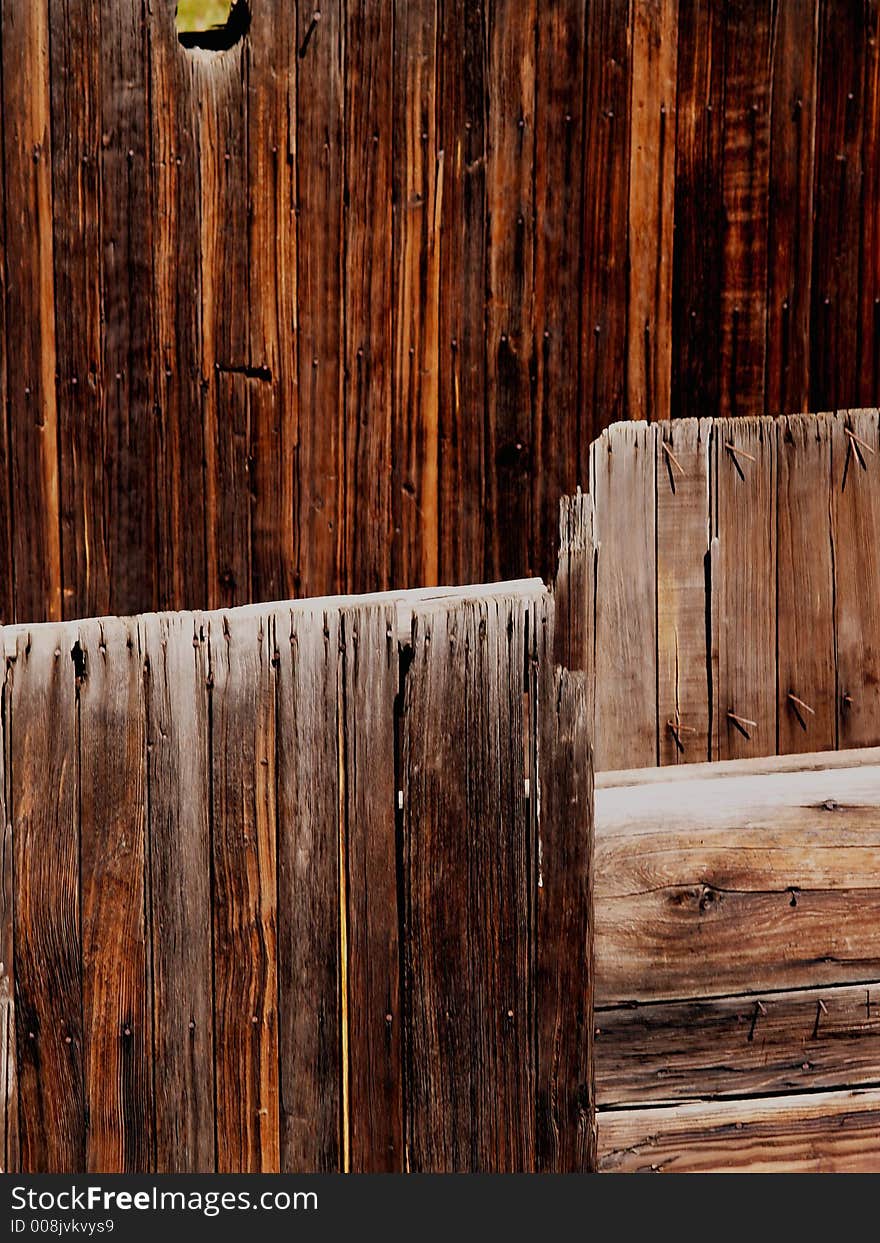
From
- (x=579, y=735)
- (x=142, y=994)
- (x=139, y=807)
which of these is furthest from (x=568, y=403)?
(x=142, y=994)

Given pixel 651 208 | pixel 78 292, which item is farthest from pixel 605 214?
pixel 78 292

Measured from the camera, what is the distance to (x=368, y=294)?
2646 mm

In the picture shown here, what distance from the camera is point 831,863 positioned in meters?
2.87

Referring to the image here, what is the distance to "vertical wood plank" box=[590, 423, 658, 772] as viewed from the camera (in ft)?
9.00

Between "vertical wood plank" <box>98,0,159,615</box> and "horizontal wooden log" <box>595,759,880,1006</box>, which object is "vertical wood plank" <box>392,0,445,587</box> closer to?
"vertical wood plank" <box>98,0,159,615</box>

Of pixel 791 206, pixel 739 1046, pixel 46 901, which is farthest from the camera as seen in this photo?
pixel 739 1046

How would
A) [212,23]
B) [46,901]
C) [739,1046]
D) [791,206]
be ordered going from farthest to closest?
[739,1046]
[791,206]
[46,901]
[212,23]

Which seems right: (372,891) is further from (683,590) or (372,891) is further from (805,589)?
(805,589)

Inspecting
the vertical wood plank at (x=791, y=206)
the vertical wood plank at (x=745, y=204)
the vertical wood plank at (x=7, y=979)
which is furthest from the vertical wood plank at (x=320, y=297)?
the vertical wood plank at (x=791, y=206)

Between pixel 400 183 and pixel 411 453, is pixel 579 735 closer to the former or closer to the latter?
pixel 411 453

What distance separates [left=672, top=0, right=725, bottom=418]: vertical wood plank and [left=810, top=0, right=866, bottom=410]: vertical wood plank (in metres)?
0.22

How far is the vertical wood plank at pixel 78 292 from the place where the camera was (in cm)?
252

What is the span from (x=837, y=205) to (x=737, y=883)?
1.45m

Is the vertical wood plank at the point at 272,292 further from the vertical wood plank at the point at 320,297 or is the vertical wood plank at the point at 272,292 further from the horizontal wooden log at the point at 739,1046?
the horizontal wooden log at the point at 739,1046
